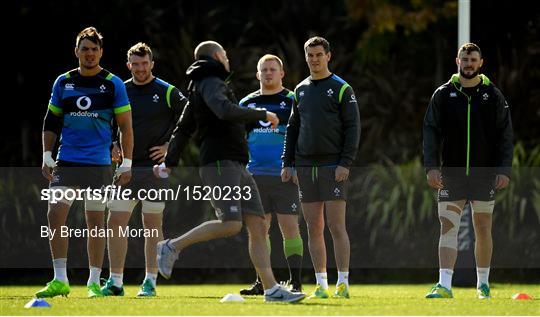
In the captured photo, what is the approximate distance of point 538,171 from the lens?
1688cm

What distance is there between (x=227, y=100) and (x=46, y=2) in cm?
1132

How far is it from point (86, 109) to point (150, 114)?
952 mm

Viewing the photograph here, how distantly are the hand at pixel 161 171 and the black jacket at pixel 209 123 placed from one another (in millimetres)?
259

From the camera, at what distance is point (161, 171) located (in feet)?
35.2

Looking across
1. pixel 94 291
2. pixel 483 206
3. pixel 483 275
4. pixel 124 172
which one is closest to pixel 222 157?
pixel 124 172

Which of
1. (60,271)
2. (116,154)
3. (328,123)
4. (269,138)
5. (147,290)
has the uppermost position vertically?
(328,123)

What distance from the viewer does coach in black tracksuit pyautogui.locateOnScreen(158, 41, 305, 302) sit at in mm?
9844

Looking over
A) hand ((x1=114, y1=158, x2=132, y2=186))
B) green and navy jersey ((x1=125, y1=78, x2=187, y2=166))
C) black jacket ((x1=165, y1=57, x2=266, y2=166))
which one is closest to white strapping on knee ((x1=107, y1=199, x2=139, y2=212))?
green and navy jersey ((x1=125, y1=78, x2=187, y2=166))

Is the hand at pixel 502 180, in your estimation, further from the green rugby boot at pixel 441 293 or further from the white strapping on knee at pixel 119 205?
the white strapping on knee at pixel 119 205

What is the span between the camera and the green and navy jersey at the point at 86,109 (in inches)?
439

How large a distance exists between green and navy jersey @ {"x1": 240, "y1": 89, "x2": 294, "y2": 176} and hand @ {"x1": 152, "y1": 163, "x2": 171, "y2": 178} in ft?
3.97

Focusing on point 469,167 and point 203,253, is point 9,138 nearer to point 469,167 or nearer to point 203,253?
point 203,253

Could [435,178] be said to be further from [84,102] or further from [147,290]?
[84,102]

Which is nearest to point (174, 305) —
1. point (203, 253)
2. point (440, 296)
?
point (440, 296)
